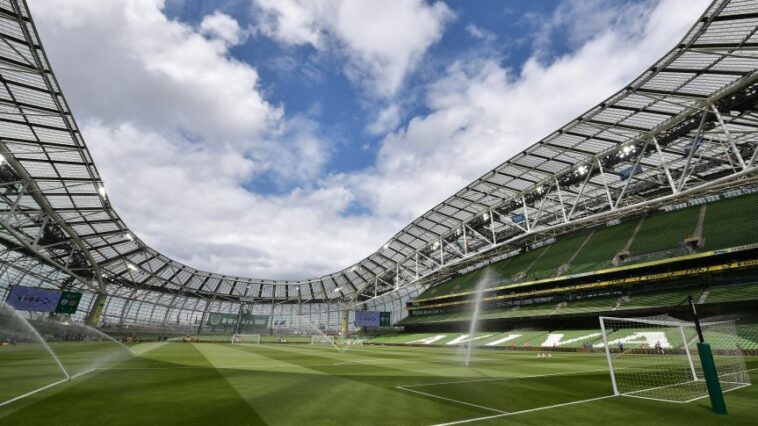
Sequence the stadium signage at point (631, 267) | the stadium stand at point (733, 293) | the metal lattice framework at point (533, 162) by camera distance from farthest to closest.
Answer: the stadium signage at point (631, 267), the stadium stand at point (733, 293), the metal lattice framework at point (533, 162)

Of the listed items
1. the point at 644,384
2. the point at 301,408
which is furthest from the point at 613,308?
the point at 301,408

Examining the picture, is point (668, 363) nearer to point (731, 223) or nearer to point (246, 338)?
point (731, 223)

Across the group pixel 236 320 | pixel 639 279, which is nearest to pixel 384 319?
pixel 236 320

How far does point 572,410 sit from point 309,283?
242 ft

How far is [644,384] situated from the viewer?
11086 millimetres

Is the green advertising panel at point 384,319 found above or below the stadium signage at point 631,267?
below

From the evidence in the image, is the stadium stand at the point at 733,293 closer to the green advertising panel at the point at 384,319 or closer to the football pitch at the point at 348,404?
the football pitch at the point at 348,404

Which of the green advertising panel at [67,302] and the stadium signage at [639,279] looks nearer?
the stadium signage at [639,279]

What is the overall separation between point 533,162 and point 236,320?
67438 mm

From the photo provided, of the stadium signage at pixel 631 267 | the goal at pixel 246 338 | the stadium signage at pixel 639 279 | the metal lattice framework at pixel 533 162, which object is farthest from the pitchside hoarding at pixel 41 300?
the stadium signage at pixel 631 267

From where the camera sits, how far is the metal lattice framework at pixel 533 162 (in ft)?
66.1

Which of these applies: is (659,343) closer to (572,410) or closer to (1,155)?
(572,410)

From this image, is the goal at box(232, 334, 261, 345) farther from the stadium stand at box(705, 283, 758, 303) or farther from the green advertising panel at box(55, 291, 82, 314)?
the stadium stand at box(705, 283, 758, 303)

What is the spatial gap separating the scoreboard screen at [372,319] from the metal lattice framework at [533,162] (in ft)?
43.4
